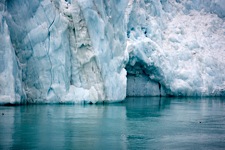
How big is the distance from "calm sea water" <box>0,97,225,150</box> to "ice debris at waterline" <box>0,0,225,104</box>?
291 centimetres

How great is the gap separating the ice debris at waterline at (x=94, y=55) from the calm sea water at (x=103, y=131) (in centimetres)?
291

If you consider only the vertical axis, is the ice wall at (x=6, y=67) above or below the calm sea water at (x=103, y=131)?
above

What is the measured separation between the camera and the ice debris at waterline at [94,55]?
61.8ft

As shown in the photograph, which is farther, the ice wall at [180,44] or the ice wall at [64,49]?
the ice wall at [180,44]

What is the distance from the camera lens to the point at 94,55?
21.3 meters

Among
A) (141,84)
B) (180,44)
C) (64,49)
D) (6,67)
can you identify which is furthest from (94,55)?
(180,44)

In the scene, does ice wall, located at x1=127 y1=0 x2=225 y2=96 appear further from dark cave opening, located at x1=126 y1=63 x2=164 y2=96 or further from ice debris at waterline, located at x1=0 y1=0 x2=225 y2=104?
dark cave opening, located at x1=126 y1=63 x2=164 y2=96

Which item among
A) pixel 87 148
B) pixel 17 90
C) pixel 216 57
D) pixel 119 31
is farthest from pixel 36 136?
pixel 216 57

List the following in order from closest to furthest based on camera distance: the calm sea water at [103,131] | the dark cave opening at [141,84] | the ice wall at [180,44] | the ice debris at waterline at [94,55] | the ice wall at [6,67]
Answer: the calm sea water at [103,131]
the ice wall at [6,67]
the ice debris at waterline at [94,55]
the ice wall at [180,44]
the dark cave opening at [141,84]

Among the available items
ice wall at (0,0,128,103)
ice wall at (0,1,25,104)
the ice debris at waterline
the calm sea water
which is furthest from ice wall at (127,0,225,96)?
the calm sea water

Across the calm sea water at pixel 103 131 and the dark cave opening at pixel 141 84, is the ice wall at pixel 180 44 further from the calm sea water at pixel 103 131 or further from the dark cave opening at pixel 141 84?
the calm sea water at pixel 103 131

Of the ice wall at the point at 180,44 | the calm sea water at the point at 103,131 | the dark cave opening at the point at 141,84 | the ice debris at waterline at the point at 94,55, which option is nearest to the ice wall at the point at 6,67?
the ice debris at waterline at the point at 94,55

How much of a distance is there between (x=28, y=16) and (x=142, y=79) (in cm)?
1318

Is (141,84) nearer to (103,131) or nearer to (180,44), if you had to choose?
(180,44)
